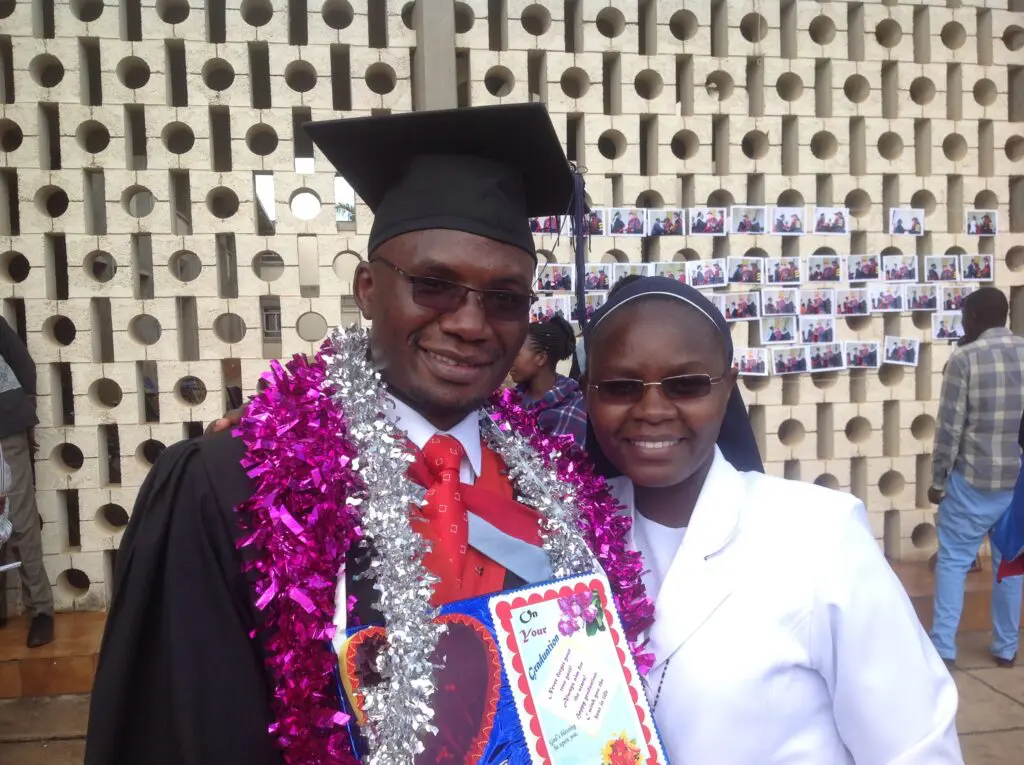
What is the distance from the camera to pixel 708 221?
3855 mm

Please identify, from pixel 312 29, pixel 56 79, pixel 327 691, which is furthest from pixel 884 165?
pixel 56 79

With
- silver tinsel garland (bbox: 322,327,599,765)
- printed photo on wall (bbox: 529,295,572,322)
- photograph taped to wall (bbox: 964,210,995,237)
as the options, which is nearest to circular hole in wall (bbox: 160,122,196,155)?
printed photo on wall (bbox: 529,295,572,322)

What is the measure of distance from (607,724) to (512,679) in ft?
0.65

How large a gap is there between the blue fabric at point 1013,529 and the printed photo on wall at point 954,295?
1.04 meters

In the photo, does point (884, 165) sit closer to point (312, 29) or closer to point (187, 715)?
point (312, 29)

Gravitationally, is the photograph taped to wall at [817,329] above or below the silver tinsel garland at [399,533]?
above

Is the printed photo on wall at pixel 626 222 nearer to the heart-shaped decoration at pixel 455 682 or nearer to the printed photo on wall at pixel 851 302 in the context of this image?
the printed photo on wall at pixel 851 302

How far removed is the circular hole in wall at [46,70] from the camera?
3371 millimetres

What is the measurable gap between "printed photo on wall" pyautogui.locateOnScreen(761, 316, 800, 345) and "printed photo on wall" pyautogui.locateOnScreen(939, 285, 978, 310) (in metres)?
0.96

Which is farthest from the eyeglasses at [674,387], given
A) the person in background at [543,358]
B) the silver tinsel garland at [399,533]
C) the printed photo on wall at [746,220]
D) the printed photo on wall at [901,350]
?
the printed photo on wall at [901,350]

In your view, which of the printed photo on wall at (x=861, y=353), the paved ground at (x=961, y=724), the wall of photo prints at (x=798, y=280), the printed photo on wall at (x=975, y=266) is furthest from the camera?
the printed photo on wall at (x=975, y=266)

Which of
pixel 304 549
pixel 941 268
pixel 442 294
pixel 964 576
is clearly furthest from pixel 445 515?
pixel 941 268

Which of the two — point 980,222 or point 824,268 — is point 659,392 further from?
point 980,222

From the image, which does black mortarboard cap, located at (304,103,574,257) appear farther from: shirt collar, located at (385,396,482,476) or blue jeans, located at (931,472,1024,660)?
blue jeans, located at (931,472,1024,660)
